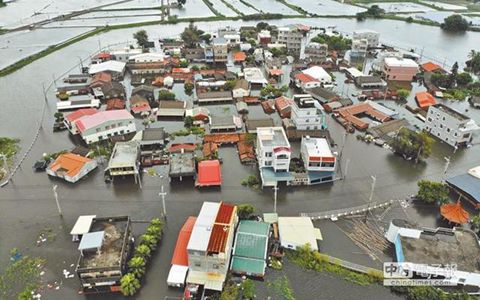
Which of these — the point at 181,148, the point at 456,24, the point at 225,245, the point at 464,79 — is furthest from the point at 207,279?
the point at 456,24

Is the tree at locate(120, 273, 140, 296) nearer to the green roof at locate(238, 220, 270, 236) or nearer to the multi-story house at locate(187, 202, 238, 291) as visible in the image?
the multi-story house at locate(187, 202, 238, 291)

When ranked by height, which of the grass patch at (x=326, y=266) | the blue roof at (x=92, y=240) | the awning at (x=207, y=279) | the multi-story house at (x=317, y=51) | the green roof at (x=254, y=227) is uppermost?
the multi-story house at (x=317, y=51)

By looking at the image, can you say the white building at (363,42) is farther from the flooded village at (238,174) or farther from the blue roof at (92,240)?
the blue roof at (92,240)

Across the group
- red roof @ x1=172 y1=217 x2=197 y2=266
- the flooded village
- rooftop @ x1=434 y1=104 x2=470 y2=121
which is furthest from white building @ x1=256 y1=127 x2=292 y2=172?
rooftop @ x1=434 y1=104 x2=470 y2=121

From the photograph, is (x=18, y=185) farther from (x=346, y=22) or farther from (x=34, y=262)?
(x=346, y=22)

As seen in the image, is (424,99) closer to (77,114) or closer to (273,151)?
(273,151)

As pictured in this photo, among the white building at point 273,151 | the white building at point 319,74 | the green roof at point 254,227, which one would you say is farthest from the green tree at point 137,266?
the white building at point 319,74
